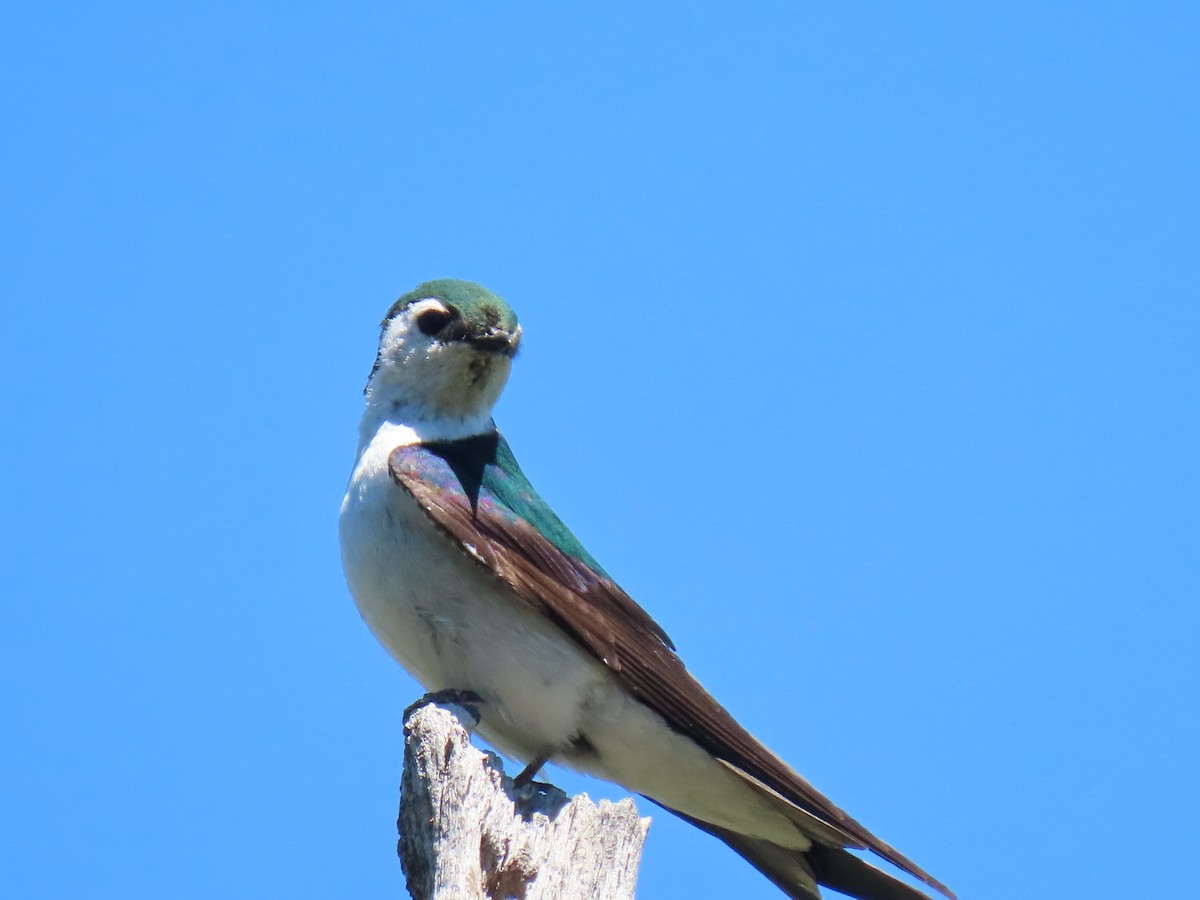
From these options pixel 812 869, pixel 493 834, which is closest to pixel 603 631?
pixel 812 869

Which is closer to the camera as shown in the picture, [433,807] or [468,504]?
[433,807]

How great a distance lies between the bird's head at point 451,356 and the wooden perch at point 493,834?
178 centimetres

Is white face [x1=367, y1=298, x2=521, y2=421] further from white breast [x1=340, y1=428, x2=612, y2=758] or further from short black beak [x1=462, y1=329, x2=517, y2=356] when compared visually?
white breast [x1=340, y1=428, x2=612, y2=758]

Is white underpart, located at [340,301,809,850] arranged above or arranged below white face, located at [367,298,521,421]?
below

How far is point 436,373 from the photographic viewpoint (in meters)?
5.37

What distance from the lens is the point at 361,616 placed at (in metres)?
4.84

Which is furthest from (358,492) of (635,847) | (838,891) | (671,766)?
(838,891)

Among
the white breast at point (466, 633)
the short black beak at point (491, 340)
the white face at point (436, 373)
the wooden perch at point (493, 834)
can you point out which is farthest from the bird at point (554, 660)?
the wooden perch at point (493, 834)

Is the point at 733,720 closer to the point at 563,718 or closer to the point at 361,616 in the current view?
the point at 563,718

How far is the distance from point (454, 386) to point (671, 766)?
152 centimetres

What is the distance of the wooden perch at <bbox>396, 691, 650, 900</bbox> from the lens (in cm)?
359

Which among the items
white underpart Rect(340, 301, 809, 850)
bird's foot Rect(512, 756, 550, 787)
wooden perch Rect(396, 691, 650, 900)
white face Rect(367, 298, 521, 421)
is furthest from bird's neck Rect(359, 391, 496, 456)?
wooden perch Rect(396, 691, 650, 900)

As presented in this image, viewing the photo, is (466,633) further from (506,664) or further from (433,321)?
(433,321)

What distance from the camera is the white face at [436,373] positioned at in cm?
535
